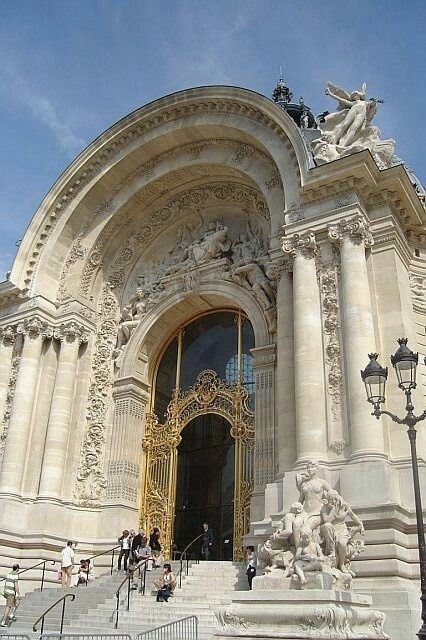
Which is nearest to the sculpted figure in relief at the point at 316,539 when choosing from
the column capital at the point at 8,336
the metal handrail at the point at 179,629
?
the metal handrail at the point at 179,629

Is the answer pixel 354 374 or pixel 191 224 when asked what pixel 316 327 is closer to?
pixel 354 374

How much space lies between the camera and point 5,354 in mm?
18688

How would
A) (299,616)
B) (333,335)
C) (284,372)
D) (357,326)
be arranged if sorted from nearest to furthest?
1. (299,616)
2. (357,326)
3. (333,335)
4. (284,372)

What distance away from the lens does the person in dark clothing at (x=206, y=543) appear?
15.5 m

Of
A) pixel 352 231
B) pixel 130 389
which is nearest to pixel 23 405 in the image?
pixel 130 389

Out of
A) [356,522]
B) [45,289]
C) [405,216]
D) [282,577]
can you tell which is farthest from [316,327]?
[45,289]

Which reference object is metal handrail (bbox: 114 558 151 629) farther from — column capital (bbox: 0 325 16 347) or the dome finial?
the dome finial

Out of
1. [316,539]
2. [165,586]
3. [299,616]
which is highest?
[316,539]

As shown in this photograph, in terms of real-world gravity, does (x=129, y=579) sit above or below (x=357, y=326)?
below

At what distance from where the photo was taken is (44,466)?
656 inches

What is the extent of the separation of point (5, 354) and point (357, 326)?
1058 cm

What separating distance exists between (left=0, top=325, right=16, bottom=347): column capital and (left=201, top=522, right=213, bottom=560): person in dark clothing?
7.60 meters

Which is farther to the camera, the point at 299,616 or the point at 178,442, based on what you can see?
the point at 178,442

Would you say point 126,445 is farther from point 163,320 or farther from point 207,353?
point 163,320
